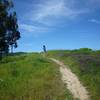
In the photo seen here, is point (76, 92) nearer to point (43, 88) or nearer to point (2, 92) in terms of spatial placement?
point (43, 88)

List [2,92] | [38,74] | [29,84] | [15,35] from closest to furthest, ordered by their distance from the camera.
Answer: [2,92]
[29,84]
[38,74]
[15,35]

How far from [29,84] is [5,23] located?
19.4m

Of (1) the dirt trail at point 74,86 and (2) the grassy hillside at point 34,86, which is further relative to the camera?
(2) the grassy hillside at point 34,86

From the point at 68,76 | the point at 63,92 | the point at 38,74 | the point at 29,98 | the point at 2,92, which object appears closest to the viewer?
the point at 29,98

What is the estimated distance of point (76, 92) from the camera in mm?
23672

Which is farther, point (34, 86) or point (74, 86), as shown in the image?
point (34, 86)

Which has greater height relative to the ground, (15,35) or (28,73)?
(15,35)

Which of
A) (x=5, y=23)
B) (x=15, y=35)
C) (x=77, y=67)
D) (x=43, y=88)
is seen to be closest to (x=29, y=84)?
(x=43, y=88)

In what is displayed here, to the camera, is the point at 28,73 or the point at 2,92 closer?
the point at 2,92

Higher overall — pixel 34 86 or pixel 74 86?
pixel 74 86

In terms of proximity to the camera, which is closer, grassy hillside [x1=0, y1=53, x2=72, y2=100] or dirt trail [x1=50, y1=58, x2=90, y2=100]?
dirt trail [x1=50, y1=58, x2=90, y2=100]

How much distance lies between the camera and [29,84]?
2875 centimetres

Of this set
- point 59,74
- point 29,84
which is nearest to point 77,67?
point 59,74

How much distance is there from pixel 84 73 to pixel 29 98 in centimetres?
1131
